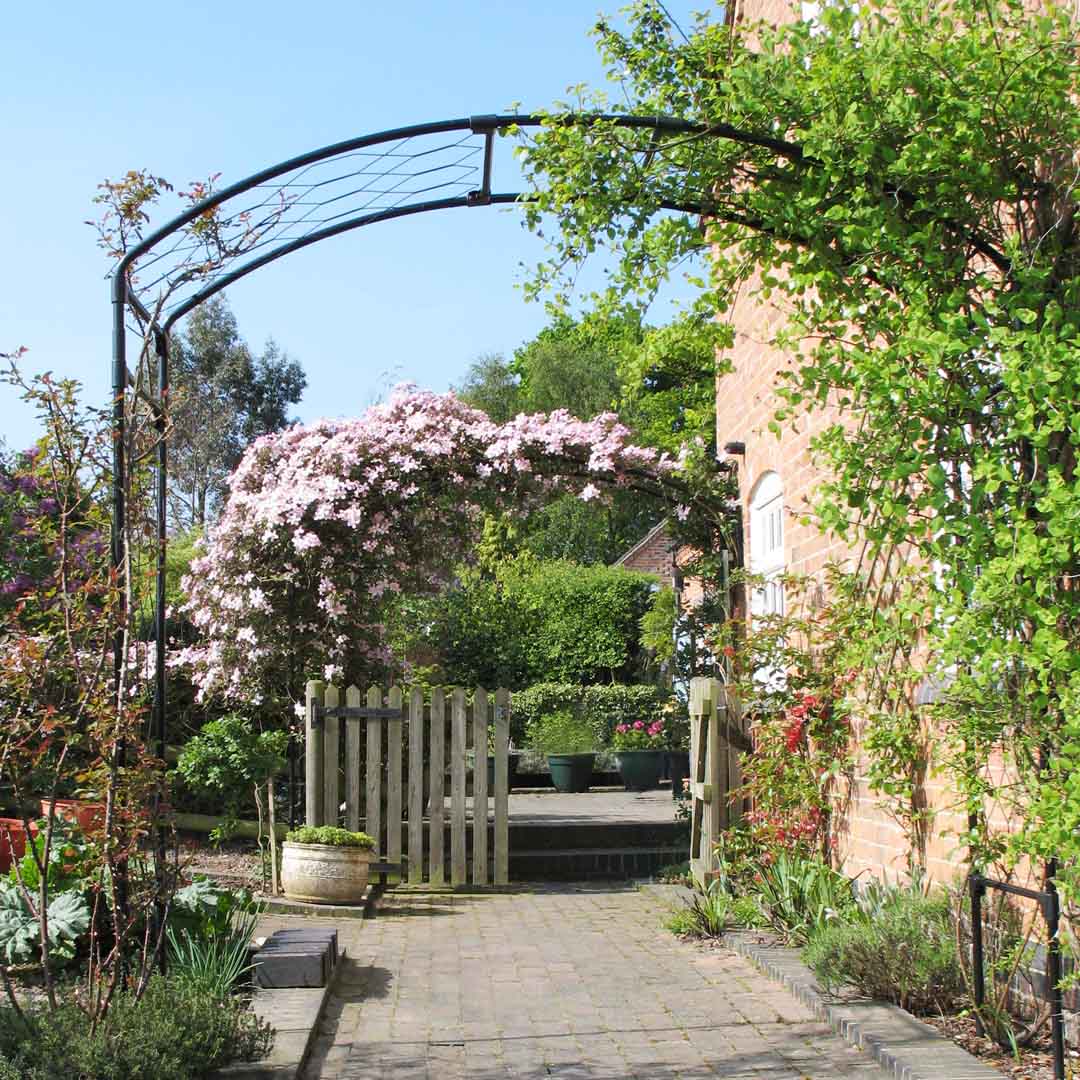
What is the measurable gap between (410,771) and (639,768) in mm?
7182

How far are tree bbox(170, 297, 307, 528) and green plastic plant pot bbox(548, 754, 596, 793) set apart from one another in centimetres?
2186

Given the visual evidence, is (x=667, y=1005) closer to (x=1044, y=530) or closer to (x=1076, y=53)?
(x=1044, y=530)

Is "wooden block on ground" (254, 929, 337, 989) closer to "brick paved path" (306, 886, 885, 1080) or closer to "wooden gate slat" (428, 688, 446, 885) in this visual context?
"brick paved path" (306, 886, 885, 1080)

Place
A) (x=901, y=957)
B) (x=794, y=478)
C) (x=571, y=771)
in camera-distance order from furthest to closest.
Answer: (x=571, y=771) < (x=794, y=478) < (x=901, y=957)

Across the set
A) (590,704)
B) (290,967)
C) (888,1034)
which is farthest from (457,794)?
(590,704)

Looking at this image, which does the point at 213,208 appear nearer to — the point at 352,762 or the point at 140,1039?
the point at 140,1039

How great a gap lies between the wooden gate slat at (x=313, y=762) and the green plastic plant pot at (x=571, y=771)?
6.64 metres

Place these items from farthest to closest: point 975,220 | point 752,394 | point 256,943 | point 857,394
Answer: point 752,394 < point 256,943 < point 975,220 < point 857,394

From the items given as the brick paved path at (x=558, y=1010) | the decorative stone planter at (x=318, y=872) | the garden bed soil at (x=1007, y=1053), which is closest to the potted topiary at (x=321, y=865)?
the decorative stone planter at (x=318, y=872)

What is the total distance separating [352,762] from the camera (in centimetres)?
964

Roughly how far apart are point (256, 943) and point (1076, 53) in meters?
5.49

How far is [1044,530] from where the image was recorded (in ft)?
15.2

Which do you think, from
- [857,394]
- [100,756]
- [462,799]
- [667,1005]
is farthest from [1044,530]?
[462,799]

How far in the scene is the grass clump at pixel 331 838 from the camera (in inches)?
326
